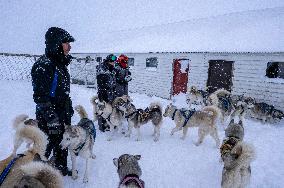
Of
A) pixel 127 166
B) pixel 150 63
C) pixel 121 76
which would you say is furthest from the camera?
pixel 150 63

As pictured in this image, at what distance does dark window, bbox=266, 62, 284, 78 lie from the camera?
33.6 feet

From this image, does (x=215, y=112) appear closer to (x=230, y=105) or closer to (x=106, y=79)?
(x=230, y=105)

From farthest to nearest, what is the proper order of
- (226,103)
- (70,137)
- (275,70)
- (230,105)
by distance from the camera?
(275,70), (230,105), (226,103), (70,137)

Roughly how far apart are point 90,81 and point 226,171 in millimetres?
18481

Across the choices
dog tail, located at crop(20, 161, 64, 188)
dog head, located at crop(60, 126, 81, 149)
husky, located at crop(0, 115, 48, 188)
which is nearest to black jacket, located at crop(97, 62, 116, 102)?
dog head, located at crop(60, 126, 81, 149)

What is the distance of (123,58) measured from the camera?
7.68 meters

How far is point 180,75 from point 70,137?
39.1 ft

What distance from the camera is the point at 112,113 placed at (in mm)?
6418

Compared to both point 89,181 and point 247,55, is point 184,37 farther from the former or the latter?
point 89,181

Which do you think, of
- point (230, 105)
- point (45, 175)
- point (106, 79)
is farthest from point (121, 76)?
point (45, 175)

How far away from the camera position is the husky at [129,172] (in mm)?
2879

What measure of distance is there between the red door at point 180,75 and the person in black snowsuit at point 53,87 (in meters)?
11.4

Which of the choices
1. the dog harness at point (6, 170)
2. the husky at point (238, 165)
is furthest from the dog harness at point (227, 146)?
the dog harness at point (6, 170)

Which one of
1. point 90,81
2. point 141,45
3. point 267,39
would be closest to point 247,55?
point 267,39
